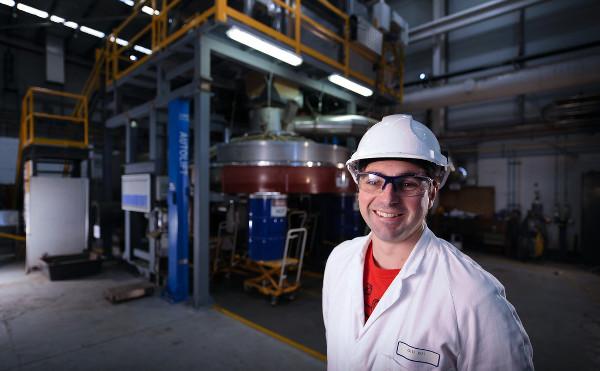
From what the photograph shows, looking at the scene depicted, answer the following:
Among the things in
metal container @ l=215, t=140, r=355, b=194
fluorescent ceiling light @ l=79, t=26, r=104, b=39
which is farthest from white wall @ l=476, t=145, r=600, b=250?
fluorescent ceiling light @ l=79, t=26, r=104, b=39

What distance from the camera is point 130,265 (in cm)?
754

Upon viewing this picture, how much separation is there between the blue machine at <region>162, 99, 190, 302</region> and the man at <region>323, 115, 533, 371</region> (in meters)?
4.25

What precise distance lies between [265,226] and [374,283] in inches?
156

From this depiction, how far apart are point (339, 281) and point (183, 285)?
14.8ft

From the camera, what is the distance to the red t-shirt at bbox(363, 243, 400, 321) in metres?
1.63

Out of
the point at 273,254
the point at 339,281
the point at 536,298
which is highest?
the point at 339,281

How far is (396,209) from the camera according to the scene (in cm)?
147

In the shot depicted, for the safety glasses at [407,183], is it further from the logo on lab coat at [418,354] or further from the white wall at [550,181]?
the white wall at [550,181]

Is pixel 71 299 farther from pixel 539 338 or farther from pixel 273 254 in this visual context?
pixel 539 338

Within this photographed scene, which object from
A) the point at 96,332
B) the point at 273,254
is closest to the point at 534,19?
the point at 273,254

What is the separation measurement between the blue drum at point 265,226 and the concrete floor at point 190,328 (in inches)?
36.2

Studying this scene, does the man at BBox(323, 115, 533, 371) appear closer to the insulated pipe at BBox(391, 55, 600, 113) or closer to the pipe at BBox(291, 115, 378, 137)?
the pipe at BBox(291, 115, 378, 137)

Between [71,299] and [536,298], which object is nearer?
[71,299]

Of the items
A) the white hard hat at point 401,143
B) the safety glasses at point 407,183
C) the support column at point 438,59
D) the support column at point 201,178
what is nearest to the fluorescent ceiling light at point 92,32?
the support column at point 201,178
